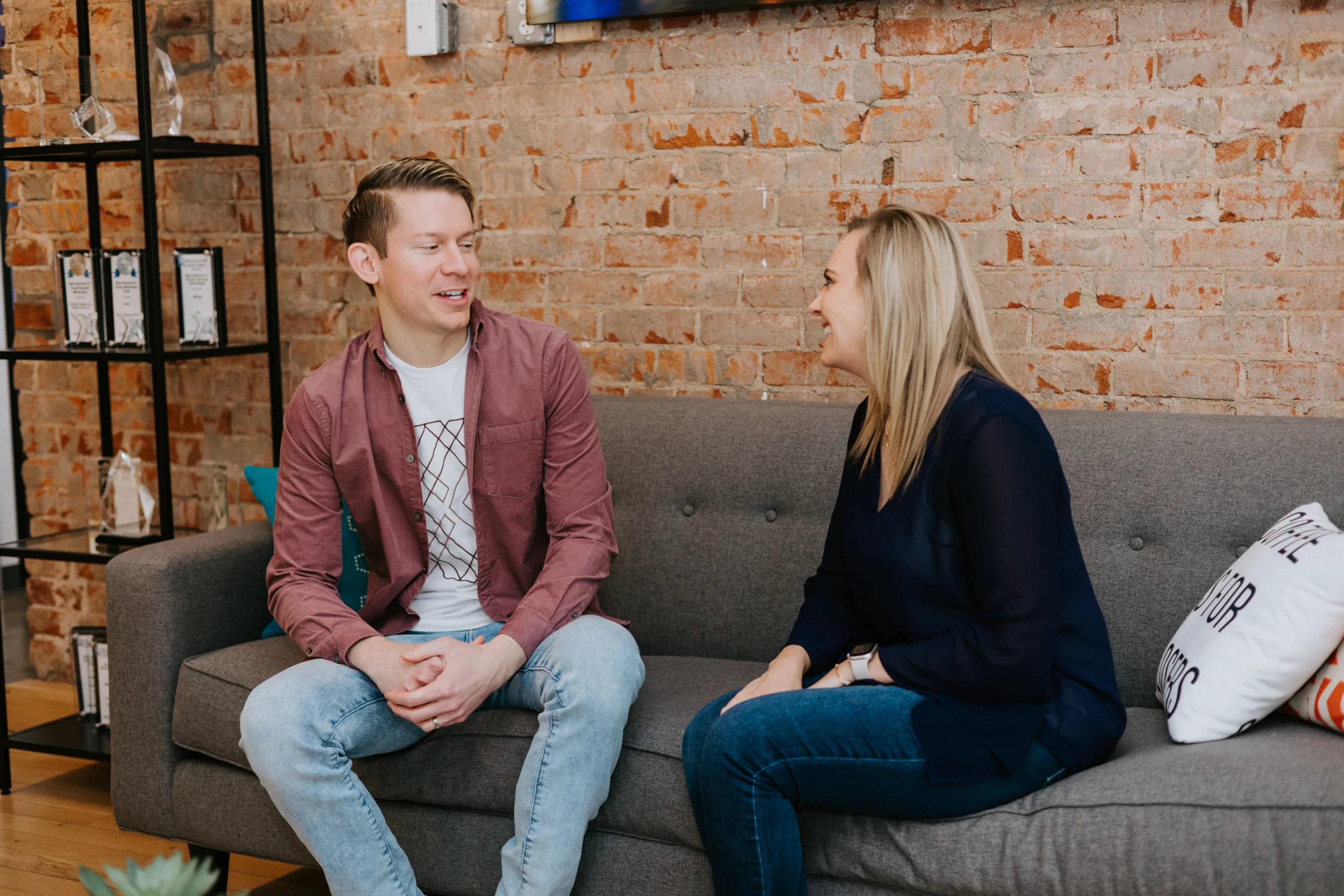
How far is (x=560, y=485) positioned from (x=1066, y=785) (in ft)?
2.96

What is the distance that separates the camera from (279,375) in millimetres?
2971

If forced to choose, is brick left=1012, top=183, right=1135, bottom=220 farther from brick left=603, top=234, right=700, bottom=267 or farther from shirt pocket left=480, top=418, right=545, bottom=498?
shirt pocket left=480, top=418, right=545, bottom=498

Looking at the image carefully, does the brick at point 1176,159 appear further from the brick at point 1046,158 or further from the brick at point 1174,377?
the brick at point 1174,377

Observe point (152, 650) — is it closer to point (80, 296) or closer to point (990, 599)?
A: point (80, 296)

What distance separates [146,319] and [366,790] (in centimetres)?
142

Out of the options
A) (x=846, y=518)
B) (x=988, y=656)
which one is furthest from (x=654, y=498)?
(x=988, y=656)

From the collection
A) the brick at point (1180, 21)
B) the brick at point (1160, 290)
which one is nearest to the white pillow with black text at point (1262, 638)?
the brick at point (1160, 290)

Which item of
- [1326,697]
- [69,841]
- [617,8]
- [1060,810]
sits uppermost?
[617,8]

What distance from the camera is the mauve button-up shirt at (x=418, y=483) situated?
77.7 inches

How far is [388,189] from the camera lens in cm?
198

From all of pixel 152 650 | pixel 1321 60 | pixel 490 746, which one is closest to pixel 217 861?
pixel 152 650

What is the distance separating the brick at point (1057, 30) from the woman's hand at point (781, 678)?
132cm

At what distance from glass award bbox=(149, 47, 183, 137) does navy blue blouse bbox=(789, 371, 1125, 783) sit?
78.4 inches

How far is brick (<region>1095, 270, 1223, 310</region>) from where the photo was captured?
2281 millimetres
